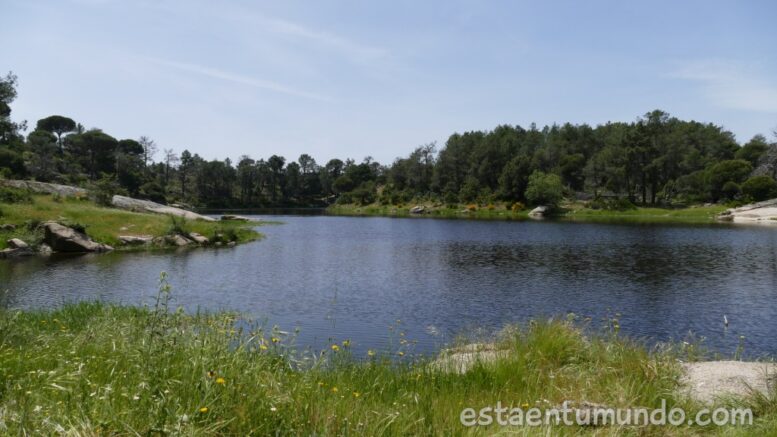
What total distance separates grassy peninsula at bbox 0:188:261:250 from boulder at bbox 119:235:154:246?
52 centimetres

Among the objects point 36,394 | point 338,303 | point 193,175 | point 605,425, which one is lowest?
point 338,303

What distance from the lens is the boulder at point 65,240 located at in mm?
42594

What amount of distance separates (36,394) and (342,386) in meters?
4.47

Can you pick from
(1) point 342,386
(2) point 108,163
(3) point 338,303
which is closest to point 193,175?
(2) point 108,163

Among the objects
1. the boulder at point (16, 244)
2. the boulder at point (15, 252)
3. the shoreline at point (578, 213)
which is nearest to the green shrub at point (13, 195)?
the boulder at point (16, 244)

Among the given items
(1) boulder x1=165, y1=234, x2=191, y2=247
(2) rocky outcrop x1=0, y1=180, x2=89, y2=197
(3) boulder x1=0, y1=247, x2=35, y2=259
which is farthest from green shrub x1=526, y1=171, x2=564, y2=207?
(3) boulder x1=0, y1=247, x2=35, y2=259

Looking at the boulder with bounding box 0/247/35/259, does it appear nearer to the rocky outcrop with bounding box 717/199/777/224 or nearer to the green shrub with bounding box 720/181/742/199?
the rocky outcrop with bounding box 717/199/777/224

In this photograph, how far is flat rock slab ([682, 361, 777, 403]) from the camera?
9.60 m

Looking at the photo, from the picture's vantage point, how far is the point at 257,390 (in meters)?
7.09

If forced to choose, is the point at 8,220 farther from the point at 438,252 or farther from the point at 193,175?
the point at 193,175

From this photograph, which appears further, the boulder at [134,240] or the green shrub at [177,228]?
the green shrub at [177,228]

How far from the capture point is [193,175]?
601 feet

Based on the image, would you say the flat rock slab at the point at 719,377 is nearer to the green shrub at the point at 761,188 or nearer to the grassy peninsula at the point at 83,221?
the grassy peninsula at the point at 83,221

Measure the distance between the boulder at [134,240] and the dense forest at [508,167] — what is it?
54.0 m
